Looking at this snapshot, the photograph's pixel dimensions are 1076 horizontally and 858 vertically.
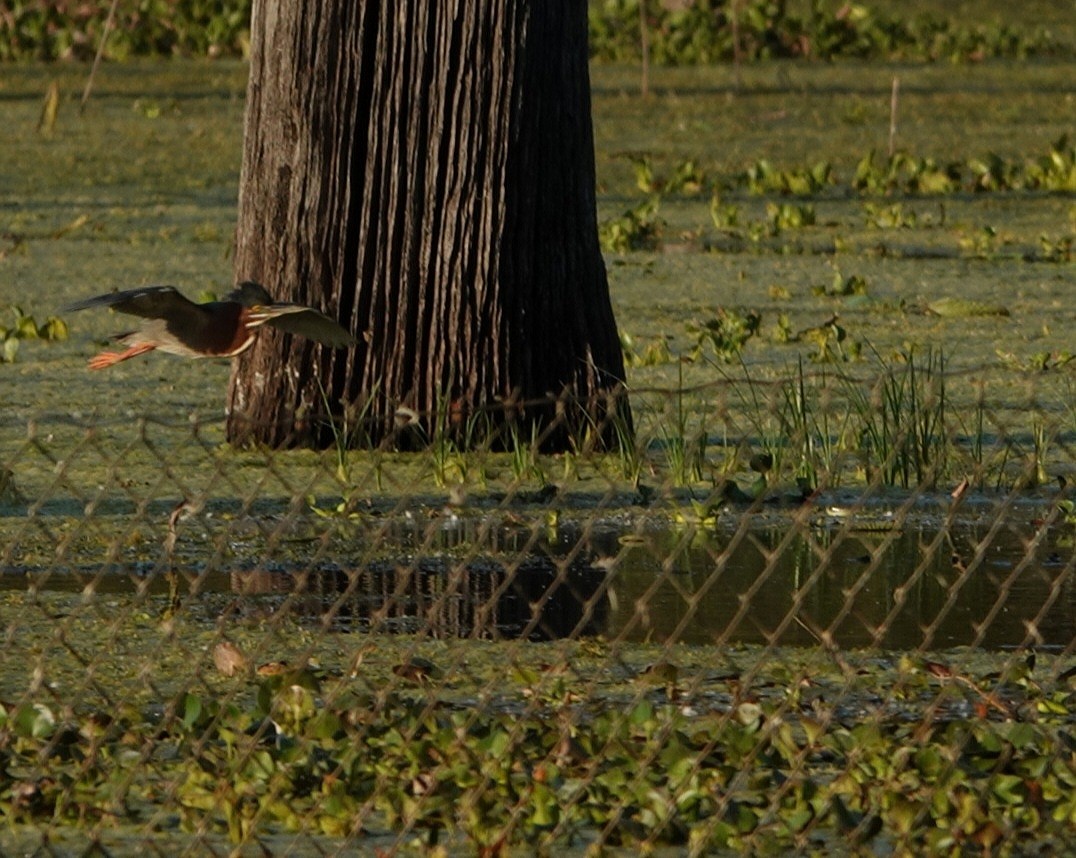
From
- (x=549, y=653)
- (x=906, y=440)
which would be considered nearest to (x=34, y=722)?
(x=549, y=653)

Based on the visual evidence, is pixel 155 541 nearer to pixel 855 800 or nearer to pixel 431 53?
pixel 431 53

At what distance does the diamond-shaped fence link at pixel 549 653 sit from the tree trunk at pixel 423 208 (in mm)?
212

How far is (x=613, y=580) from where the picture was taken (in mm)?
5117

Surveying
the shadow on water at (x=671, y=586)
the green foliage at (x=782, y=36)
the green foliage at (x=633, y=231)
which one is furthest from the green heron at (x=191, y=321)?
the green foliage at (x=782, y=36)

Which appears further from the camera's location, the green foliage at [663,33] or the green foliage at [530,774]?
the green foliage at [663,33]

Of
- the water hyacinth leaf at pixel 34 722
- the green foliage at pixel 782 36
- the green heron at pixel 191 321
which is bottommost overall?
the water hyacinth leaf at pixel 34 722

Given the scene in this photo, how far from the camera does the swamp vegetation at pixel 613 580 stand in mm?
3549

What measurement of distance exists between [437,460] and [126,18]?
11.6 metres

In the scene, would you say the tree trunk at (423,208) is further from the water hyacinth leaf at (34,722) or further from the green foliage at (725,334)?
the water hyacinth leaf at (34,722)

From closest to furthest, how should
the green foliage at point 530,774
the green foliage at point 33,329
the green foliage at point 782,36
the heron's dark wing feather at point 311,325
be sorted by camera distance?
→ the green foliage at point 530,774 < the heron's dark wing feather at point 311,325 < the green foliage at point 33,329 < the green foliage at point 782,36

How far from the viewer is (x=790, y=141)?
522 inches

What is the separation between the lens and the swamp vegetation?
11.6 feet

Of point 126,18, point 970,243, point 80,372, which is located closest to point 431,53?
point 80,372

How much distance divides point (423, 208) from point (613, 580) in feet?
4.46
